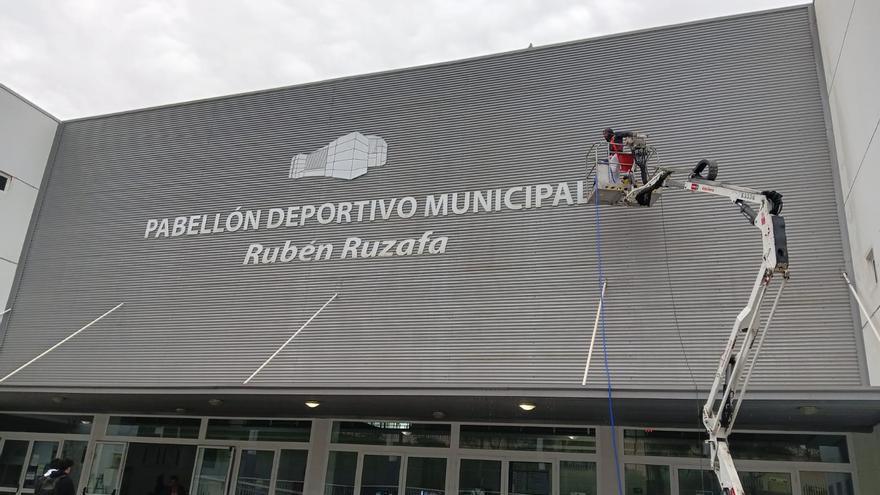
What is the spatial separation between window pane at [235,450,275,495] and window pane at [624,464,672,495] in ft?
20.9

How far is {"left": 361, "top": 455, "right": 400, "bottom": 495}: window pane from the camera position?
12.3 metres

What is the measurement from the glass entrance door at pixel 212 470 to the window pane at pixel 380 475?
9.24 feet

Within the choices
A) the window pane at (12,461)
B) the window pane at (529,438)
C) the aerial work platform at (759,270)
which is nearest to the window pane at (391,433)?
the window pane at (529,438)

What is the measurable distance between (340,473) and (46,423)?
6970mm

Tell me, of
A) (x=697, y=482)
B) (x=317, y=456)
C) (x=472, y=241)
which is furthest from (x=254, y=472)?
(x=697, y=482)

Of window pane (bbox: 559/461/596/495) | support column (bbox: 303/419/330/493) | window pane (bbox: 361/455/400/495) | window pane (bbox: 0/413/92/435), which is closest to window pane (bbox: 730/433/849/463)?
window pane (bbox: 559/461/596/495)

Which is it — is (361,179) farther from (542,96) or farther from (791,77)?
(791,77)

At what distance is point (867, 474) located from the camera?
391 inches

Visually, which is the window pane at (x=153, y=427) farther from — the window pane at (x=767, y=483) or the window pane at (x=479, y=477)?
the window pane at (x=767, y=483)

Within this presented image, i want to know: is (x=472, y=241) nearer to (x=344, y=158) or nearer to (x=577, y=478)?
(x=344, y=158)

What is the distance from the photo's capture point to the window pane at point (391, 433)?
12344mm

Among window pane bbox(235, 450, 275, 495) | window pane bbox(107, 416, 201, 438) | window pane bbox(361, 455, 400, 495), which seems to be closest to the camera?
window pane bbox(361, 455, 400, 495)

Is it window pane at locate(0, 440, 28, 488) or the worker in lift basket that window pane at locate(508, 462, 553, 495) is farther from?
window pane at locate(0, 440, 28, 488)

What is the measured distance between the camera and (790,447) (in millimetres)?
10555
